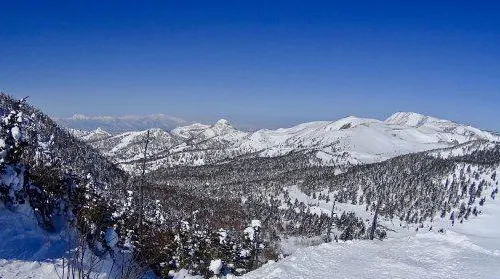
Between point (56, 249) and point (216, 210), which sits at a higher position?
point (56, 249)

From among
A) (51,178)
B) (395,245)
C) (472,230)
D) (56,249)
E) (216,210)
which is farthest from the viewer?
(216,210)

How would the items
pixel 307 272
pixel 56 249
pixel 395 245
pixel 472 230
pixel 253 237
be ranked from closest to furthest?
pixel 307 272 → pixel 56 249 → pixel 395 245 → pixel 253 237 → pixel 472 230

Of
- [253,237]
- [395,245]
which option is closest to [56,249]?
[253,237]

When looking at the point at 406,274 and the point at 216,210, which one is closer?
the point at 406,274

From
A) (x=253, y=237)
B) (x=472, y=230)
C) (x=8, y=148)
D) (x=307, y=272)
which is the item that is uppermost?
(x=8, y=148)

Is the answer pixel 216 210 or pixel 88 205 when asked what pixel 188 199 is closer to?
pixel 216 210

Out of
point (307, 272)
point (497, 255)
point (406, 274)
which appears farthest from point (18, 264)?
point (497, 255)

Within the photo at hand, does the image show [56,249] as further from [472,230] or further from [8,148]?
[472,230]
